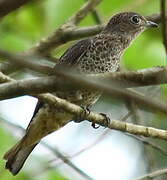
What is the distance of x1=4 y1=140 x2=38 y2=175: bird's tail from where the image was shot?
338cm

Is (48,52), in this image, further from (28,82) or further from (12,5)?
(12,5)

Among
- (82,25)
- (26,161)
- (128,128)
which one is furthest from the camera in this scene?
(82,25)

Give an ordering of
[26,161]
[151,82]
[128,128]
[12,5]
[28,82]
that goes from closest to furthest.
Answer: [12,5], [151,82], [28,82], [128,128], [26,161]

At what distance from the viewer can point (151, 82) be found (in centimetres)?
156

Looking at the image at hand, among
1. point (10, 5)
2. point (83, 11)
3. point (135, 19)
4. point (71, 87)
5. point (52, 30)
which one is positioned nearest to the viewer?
point (10, 5)

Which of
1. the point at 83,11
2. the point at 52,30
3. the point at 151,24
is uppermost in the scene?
the point at 83,11

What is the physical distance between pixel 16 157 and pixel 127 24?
168 centimetres

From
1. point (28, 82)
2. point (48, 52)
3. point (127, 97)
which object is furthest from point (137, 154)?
point (127, 97)

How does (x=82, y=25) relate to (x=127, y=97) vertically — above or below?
below

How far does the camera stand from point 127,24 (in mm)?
4719

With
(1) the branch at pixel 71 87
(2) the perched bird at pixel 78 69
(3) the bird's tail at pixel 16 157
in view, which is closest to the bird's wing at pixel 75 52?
(2) the perched bird at pixel 78 69

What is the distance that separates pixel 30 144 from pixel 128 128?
1.33 metres

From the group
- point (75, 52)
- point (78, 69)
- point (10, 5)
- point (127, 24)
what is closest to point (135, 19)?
point (127, 24)

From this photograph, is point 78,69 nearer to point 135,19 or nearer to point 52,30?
point 52,30
